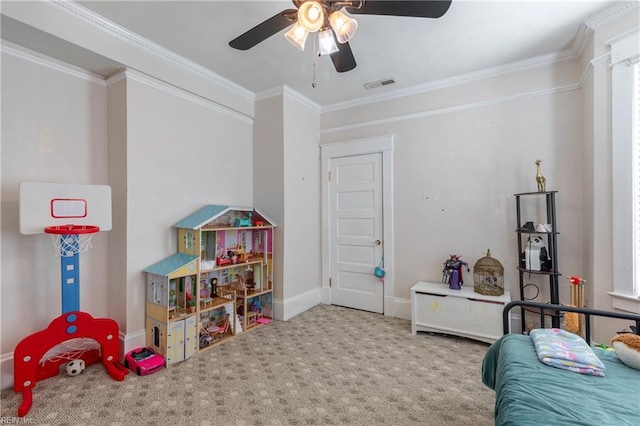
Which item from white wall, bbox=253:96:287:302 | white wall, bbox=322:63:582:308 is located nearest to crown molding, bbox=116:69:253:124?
white wall, bbox=253:96:287:302

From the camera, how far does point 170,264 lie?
266 centimetres

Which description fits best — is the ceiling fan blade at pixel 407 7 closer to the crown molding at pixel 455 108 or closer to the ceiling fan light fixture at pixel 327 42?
the ceiling fan light fixture at pixel 327 42

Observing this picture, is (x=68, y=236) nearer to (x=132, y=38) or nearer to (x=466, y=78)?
(x=132, y=38)

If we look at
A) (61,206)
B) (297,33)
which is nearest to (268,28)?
(297,33)

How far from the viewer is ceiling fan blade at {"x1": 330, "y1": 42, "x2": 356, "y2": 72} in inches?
75.7

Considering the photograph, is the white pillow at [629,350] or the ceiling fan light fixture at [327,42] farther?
the ceiling fan light fixture at [327,42]

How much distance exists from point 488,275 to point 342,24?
8.90ft

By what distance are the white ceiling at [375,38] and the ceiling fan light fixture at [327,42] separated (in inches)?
24.3

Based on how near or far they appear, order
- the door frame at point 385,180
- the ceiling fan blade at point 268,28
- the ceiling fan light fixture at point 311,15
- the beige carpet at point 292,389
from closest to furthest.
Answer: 1. the ceiling fan light fixture at point 311,15
2. the ceiling fan blade at point 268,28
3. the beige carpet at point 292,389
4. the door frame at point 385,180

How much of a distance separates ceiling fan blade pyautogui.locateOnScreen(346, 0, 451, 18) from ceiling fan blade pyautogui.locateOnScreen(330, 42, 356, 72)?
0.27 metres

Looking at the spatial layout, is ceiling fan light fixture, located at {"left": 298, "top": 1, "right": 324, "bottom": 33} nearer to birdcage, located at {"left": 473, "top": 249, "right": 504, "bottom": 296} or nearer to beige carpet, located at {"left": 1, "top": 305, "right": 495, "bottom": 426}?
beige carpet, located at {"left": 1, "top": 305, "right": 495, "bottom": 426}

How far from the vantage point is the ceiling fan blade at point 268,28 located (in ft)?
5.58

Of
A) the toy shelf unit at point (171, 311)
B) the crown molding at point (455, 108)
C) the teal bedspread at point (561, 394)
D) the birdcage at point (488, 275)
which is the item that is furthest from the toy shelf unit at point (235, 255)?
the teal bedspread at point (561, 394)

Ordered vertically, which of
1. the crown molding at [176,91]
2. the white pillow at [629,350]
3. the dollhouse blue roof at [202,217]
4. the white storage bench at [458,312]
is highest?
the crown molding at [176,91]
